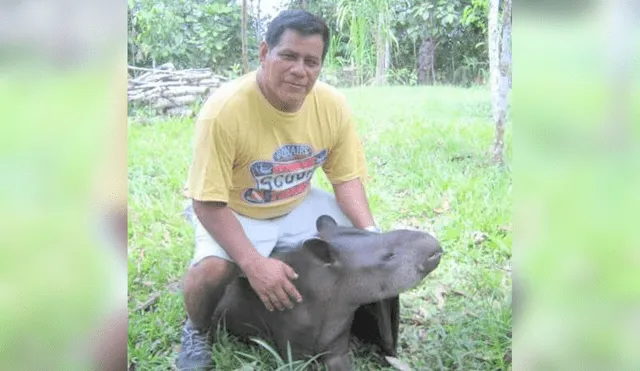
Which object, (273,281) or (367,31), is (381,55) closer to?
(367,31)

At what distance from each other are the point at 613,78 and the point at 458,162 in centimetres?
47

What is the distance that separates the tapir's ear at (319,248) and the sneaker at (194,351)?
0.37 m

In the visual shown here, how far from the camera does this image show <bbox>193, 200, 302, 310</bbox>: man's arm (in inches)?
81.3

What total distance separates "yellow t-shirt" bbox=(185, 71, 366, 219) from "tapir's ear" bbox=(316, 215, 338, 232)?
80 millimetres

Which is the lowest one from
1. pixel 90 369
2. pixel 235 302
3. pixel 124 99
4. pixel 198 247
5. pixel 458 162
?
pixel 90 369

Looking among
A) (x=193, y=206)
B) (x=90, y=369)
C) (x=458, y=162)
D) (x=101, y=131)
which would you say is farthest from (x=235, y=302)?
(x=458, y=162)

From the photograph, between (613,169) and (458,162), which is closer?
(613,169)

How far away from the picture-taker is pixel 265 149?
2.08m

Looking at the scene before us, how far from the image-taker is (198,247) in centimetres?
213

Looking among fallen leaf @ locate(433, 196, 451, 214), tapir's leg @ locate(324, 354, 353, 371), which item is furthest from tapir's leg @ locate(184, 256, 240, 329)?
fallen leaf @ locate(433, 196, 451, 214)

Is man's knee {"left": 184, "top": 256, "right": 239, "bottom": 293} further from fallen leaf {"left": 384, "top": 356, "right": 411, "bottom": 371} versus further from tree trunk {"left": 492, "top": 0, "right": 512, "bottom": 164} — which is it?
tree trunk {"left": 492, "top": 0, "right": 512, "bottom": 164}

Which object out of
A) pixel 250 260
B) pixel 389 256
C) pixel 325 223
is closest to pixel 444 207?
pixel 389 256

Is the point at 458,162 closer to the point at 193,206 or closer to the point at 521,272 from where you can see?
the point at 521,272

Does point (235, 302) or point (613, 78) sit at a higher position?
point (613, 78)
